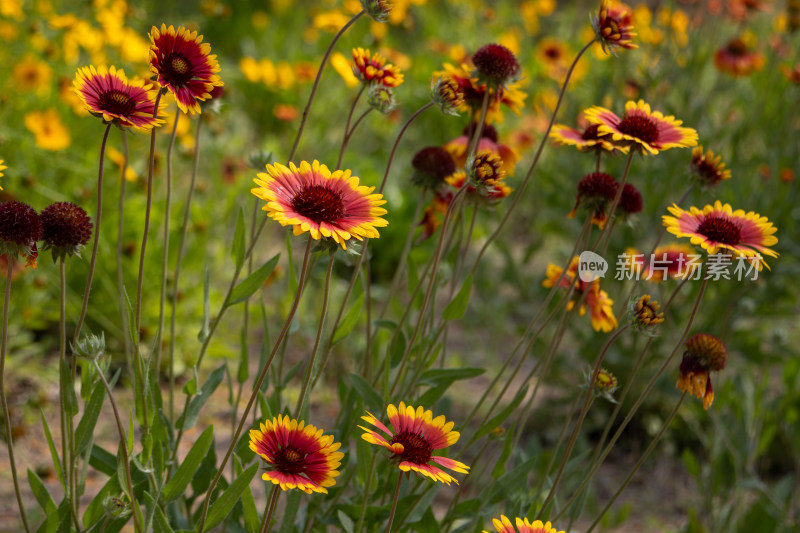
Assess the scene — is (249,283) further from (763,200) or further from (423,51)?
(423,51)

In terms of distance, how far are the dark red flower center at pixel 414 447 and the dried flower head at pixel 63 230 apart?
50cm

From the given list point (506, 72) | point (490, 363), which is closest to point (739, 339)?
point (490, 363)

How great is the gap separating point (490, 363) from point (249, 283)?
188 centimetres

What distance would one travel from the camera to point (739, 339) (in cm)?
277

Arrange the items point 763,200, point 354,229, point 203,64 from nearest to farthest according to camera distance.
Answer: point 354,229
point 203,64
point 763,200

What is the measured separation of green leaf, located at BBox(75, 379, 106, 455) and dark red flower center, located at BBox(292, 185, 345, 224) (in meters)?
0.43

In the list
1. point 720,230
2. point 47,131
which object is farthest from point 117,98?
point 47,131

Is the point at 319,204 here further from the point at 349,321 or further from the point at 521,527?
the point at 521,527

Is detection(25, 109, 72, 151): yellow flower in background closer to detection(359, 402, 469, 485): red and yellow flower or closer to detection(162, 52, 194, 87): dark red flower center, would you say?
detection(162, 52, 194, 87): dark red flower center

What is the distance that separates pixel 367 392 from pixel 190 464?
30 centimetres

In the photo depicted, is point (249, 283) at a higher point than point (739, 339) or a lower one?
higher

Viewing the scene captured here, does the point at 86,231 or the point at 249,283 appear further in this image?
the point at 249,283

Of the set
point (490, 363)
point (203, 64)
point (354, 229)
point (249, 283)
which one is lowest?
point (490, 363)

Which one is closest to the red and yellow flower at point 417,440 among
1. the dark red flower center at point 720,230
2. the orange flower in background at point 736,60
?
the dark red flower center at point 720,230
